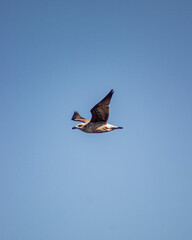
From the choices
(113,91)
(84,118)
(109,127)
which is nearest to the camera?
(113,91)

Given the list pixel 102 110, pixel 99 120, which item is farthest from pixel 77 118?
pixel 102 110

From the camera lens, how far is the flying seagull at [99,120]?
17.6 m

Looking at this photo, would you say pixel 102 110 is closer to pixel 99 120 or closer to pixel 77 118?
pixel 99 120

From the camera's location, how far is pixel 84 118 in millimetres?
22000

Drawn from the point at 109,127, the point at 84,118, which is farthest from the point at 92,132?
the point at 84,118

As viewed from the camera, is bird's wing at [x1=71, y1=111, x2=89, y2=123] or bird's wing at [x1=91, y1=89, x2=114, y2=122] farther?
bird's wing at [x1=71, y1=111, x2=89, y2=123]

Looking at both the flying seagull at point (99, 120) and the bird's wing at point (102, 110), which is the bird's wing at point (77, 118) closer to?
the flying seagull at point (99, 120)

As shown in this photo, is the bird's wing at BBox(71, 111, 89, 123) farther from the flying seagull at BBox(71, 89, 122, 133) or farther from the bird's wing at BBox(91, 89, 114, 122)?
the bird's wing at BBox(91, 89, 114, 122)

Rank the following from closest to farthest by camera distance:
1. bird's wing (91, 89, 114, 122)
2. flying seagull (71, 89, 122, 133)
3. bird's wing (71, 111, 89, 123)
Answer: bird's wing (91, 89, 114, 122) → flying seagull (71, 89, 122, 133) → bird's wing (71, 111, 89, 123)

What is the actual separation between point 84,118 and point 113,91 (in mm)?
5619

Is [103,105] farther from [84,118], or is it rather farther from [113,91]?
[84,118]

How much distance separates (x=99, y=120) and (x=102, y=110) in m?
1.11

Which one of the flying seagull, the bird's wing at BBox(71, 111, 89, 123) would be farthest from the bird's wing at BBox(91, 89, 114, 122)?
the bird's wing at BBox(71, 111, 89, 123)

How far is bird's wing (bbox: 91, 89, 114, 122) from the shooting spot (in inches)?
679
